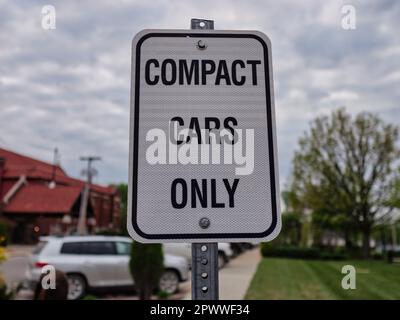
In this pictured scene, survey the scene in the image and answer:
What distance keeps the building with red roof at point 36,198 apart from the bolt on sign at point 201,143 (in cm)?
3260

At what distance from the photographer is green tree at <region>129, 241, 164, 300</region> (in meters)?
9.41

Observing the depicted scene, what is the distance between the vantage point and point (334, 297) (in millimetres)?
9531

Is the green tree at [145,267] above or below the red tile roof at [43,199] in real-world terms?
below

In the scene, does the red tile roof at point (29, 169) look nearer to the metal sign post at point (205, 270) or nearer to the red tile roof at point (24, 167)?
the red tile roof at point (24, 167)

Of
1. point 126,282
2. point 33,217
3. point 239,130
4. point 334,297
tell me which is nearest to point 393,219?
point 334,297

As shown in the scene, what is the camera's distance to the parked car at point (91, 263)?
10.3m

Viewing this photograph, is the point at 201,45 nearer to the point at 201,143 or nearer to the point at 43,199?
the point at 201,143

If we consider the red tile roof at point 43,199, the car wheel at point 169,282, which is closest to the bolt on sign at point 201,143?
the car wheel at point 169,282

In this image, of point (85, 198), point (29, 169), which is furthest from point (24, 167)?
point (85, 198)

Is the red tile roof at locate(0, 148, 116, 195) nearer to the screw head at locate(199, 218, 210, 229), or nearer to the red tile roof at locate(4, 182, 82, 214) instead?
the red tile roof at locate(4, 182, 82, 214)

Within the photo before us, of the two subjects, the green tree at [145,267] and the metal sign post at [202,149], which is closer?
the metal sign post at [202,149]

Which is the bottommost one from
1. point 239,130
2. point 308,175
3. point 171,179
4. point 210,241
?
point 210,241

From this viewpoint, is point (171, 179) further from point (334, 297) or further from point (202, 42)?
point (334, 297)
